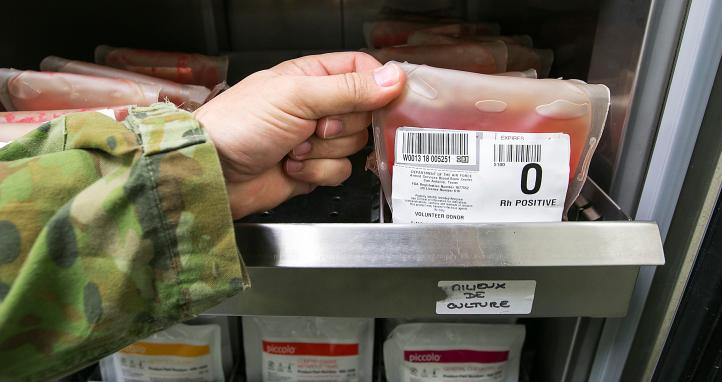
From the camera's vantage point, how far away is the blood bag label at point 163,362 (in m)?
0.76

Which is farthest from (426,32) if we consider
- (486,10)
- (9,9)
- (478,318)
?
(9,9)

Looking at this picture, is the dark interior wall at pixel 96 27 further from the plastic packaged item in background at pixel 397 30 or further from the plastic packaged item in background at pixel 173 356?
the plastic packaged item in background at pixel 173 356

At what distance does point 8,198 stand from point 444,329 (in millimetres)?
589

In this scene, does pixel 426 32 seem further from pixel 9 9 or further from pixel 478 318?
pixel 9 9

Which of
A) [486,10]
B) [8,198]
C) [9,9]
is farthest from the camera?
[486,10]

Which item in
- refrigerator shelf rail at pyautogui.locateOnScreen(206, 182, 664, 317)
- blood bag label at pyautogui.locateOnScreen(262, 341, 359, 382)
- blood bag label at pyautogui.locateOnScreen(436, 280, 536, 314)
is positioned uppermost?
refrigerator shelf rail at pyautogui.locateOnScreen(206, 182, 664, 317)

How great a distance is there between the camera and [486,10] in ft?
2.85

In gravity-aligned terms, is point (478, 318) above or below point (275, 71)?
below

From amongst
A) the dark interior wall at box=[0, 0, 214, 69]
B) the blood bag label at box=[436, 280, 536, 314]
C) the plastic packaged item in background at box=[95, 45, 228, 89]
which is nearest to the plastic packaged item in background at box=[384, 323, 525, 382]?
the blood bag label at box=[436, 280, 536, 314]

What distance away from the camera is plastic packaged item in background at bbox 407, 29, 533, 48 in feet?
2.39

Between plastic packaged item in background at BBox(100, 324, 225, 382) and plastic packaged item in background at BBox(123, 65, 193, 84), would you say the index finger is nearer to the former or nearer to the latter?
plastic packaged item in background at BBox(123, 65, 193, 84)

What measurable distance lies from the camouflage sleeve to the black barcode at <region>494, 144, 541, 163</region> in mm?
243

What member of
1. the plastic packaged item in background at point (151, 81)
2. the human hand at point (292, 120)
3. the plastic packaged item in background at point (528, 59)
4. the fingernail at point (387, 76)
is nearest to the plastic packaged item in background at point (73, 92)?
the plastic packaged item in background at point (151, 81)

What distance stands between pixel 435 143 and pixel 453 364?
1.42ft
